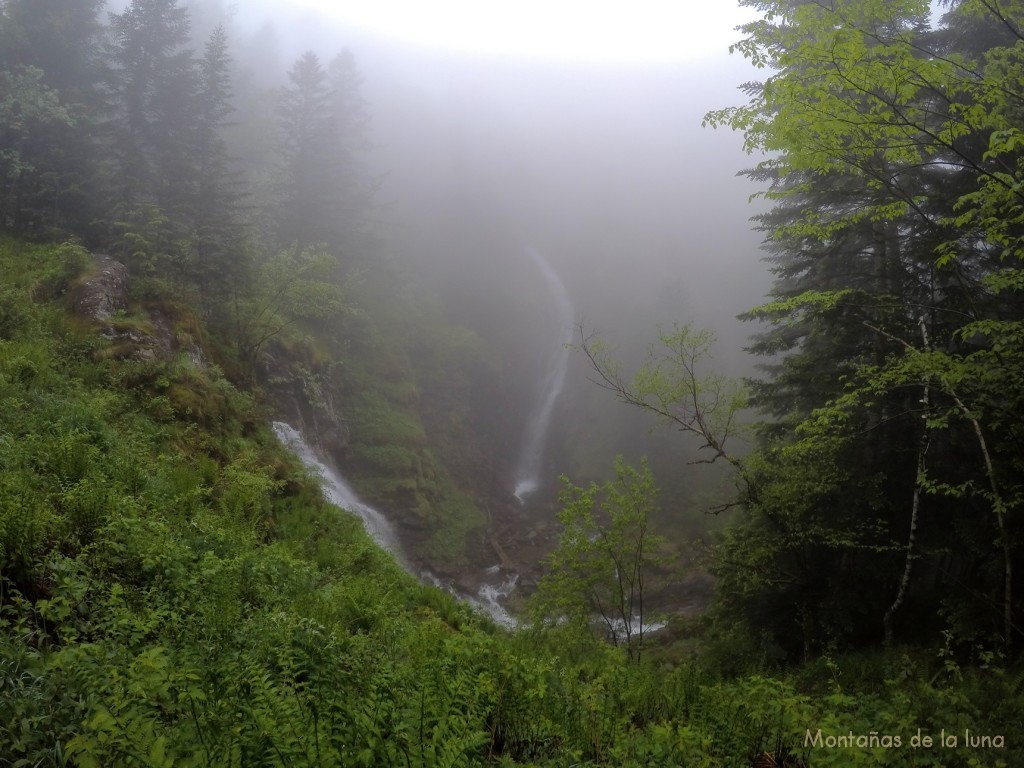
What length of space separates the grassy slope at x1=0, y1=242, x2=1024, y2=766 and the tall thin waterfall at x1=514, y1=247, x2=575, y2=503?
20.6m

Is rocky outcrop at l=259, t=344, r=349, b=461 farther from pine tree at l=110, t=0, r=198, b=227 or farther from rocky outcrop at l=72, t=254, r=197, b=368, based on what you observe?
pine tree at l=110, t=0, r=198, b=227

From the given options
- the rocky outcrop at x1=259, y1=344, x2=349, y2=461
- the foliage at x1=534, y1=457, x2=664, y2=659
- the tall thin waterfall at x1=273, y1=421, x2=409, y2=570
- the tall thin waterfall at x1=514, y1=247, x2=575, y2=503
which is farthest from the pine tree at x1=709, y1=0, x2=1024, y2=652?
the tall thin waterfall at x1=514, y1=247, x2=575, y2=503

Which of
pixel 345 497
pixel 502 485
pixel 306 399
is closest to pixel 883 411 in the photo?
pixel 345 497

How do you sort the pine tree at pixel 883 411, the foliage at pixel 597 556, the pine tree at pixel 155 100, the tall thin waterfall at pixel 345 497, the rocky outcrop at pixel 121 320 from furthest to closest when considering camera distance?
1. the pine tree at pixel 155 100
2. the tall thin waterfall at pixel 345 497
3. the rocky outcrop at pixel 121 320
4. the foliage at pixel 597 556
5. the pine tree at pixel 883 411

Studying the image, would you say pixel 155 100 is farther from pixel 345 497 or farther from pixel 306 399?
pixel 345 497

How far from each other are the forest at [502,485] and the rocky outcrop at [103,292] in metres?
0.07

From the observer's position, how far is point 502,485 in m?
27.6

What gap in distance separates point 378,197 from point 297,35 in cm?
3584

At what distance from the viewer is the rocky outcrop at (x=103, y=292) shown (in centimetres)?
1138

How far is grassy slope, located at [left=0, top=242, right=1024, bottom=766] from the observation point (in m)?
2.66

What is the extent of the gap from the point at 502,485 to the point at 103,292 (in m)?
19.0

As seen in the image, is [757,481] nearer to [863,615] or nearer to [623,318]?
[863,615]

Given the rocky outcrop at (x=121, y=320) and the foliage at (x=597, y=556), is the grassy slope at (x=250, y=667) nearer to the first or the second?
the foliage at (x=597, y=556)

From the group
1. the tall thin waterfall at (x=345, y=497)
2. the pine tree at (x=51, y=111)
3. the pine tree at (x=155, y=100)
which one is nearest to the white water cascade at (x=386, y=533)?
the tall thin waterfall at (x=345, y=497)
